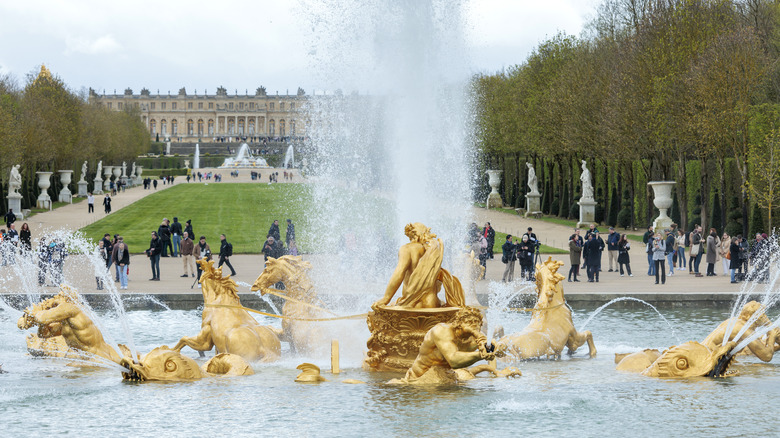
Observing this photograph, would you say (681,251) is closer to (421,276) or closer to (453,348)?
(421,276)

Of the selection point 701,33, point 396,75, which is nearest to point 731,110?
point 701,33

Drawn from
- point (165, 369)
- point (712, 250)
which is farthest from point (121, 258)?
point (712, 250)

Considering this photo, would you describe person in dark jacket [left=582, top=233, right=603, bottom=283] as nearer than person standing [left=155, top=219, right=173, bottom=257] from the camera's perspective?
Yes

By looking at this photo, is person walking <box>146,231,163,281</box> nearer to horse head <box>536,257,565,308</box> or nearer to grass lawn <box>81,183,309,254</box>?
grass lawn <box>81,183,309,254</box>

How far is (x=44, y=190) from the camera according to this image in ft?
200

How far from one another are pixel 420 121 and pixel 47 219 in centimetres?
3529

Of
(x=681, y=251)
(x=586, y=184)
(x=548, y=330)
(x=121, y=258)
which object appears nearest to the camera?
(x=548, y=330)

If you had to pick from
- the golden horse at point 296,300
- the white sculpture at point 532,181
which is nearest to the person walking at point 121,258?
the golden horse at point 296,300

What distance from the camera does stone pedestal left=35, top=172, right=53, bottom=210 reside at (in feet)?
198

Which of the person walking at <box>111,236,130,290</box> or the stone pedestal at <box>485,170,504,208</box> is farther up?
the stone pedestal at <box>485,170,504,208</box>

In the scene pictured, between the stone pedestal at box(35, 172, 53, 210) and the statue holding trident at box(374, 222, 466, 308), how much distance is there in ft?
166

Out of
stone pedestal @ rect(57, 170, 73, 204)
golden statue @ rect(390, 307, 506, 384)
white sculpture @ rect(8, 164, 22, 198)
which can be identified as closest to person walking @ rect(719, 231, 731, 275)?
golden statue @ rect(390, 307, 506, 384)

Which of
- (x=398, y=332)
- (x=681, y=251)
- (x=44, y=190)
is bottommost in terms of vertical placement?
(x=398, y=332)

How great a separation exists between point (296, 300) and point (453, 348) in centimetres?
326
